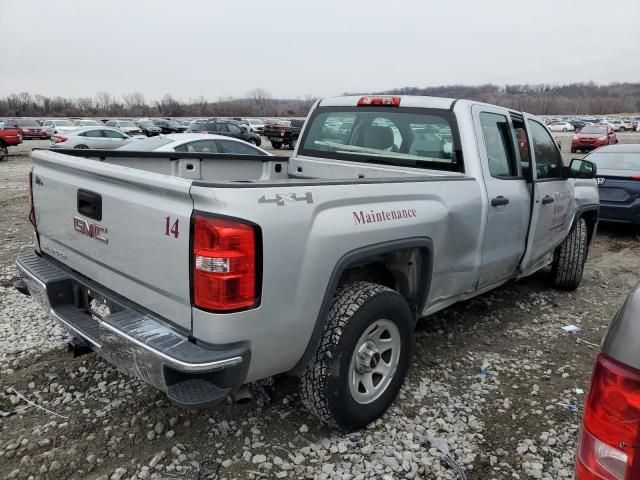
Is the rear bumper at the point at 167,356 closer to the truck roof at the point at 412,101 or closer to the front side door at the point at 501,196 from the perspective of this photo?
the front side door at the point at 501,196

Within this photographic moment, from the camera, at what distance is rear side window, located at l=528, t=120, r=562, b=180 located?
447 cm

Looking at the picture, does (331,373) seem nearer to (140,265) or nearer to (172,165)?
(140,265)

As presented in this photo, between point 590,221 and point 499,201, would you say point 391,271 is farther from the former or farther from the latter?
point 590,221

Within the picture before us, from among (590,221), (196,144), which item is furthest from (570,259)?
(196,144)

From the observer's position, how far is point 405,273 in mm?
3205

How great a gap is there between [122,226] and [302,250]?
0.92 m

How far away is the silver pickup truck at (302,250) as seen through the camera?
2170mm

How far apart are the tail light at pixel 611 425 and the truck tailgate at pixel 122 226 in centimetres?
158

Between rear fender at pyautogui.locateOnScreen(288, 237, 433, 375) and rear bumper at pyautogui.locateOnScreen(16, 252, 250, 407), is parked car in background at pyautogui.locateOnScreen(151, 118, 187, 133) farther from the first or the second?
rear bumper at pyautogui.locateOnScreen(16, 252, 250, 407)

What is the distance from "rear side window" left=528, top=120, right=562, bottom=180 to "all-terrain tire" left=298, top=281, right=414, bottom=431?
93.9 inches

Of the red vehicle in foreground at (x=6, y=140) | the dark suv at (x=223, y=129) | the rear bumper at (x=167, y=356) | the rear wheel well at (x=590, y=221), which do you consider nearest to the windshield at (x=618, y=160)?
the rear wheel well at (x=590, y=221)

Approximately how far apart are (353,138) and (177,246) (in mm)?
2443

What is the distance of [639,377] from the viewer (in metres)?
1.32

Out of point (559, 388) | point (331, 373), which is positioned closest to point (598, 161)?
point (559, 388)
